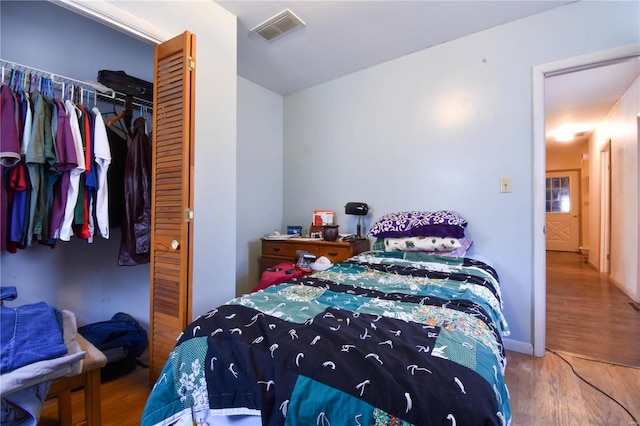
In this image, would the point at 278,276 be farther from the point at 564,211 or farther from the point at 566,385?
the point at 564,211

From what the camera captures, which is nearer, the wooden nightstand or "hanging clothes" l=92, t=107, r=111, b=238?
"hanging clothes" l=92, t=107, r=111, b=238

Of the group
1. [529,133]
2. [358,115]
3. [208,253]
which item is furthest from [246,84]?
[529,133]

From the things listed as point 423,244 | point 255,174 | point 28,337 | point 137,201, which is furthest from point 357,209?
point 28,337

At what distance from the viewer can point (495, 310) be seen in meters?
1.30

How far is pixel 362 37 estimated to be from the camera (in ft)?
7.92

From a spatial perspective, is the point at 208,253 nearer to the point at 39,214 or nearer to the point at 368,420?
the point at 39,214

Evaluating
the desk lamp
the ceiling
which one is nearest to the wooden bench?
the desk lamp

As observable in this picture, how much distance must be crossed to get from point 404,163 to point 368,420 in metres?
2.34

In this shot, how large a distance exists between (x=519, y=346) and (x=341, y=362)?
2105 millimetres

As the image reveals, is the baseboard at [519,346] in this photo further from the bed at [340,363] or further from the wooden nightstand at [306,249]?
the wooden nightstand at [306,249]

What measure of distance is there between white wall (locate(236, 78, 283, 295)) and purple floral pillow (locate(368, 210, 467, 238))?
1.48 metres

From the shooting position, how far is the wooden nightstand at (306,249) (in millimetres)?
2566

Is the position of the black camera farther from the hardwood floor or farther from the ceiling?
the hardwood floor

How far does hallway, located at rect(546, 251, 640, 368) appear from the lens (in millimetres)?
2094
